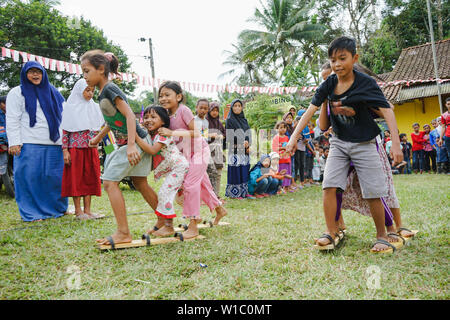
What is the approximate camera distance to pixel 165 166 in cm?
336

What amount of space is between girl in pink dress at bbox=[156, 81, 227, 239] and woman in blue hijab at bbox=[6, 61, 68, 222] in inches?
80.5

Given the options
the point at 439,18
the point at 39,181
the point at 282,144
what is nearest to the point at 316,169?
the point at 282,144

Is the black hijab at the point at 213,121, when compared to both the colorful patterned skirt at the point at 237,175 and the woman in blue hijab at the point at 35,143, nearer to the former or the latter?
the colorful patterned skirt at the point at 237,175

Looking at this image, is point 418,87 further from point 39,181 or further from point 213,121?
point 39,181

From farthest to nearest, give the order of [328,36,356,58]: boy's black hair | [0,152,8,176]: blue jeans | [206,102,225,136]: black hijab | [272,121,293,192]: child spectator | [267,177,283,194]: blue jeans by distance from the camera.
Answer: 1. [272,121,293,192]: child spectator
2. [267,177,283,194]: blue jeans
3. [0,152,8,176]: blue jeans
4. [206,102,225,136]: black hijab
5. [328,36,356,58]: boy's black hair

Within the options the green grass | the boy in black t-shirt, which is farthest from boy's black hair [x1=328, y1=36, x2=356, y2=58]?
the green grass

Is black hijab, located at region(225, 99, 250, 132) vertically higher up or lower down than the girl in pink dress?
higher up

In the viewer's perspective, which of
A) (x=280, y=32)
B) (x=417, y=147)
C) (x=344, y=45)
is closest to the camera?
(x=344, y=45)

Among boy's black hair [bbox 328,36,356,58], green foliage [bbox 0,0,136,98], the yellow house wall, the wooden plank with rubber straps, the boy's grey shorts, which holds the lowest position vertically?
the wooden plank with rubber straps

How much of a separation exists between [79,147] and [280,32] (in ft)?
74.9

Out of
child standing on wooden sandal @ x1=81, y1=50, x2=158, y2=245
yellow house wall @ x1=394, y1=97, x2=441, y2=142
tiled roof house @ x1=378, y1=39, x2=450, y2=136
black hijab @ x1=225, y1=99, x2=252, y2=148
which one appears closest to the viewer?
→ child standing on wooden sandal @ x1=81, y1=50, x2=158, y2=245

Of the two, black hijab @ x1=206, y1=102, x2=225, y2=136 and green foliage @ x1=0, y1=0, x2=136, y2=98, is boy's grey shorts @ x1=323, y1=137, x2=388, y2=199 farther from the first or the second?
green foliage @ x1=0, y1=0, x2=136, y2=98

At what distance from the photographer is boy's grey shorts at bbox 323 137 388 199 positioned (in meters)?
2.67

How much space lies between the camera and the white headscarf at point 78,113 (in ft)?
13.8
